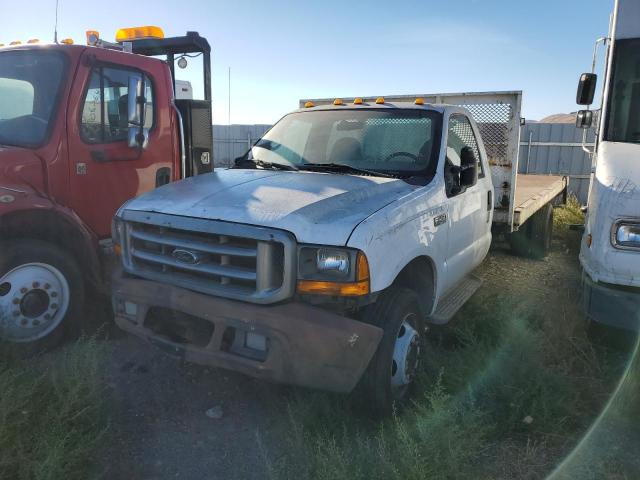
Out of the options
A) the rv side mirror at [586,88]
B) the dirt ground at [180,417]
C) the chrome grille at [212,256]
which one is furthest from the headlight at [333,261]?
the rv side mirror at [586,88]

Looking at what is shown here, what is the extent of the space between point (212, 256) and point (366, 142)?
5.63ft

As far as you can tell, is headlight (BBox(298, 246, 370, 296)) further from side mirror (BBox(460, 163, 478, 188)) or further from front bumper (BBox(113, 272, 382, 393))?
side mirror (BBox(460, 163, 478, 188))

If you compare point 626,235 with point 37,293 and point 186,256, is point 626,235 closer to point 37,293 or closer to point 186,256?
point 186,256

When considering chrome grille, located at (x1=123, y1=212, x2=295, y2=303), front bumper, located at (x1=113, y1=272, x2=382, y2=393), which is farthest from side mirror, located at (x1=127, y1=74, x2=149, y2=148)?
front bumper, located at (x1=113, y1=272, x2=382, y2=393)

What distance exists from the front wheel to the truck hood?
569 millimetres

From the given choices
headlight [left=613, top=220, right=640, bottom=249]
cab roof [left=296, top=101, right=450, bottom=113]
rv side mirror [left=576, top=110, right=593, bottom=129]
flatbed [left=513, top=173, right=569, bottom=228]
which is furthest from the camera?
flatbed [left=513, top=173, right=569, bottom=228]

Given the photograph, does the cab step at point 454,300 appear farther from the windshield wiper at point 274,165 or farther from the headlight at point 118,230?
the headlight at point 118,230

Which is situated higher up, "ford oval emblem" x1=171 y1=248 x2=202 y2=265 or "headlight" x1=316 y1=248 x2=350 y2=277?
"headlight" x1=316 y1=248 x2=350 y2=277

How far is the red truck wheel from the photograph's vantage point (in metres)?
3.83

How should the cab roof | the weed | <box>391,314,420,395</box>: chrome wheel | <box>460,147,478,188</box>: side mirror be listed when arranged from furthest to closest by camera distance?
the cab roof
<box>460,147,478,188</box>: side mirror
<box>391,314,420,395</box>: chrome wheel
the weed

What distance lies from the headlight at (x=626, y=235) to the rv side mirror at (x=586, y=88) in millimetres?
2166

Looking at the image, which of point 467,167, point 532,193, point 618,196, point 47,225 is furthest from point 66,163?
point 532,193

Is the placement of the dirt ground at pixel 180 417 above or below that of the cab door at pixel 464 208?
below

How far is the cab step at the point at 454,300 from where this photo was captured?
12.6 ft
